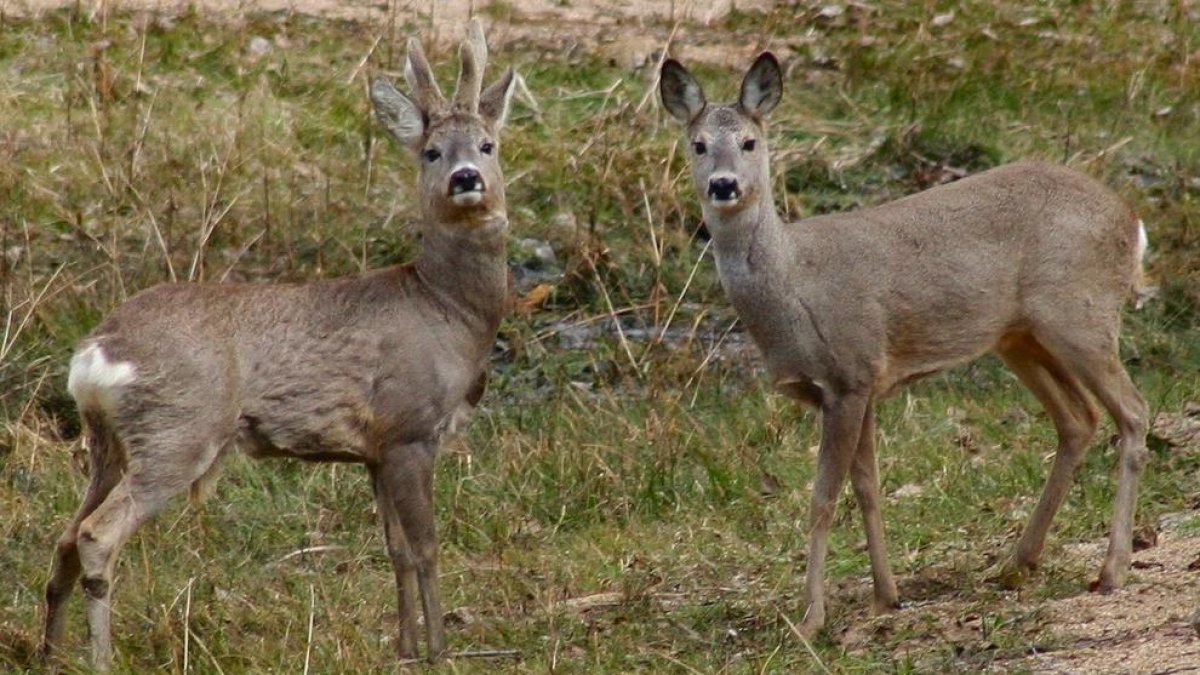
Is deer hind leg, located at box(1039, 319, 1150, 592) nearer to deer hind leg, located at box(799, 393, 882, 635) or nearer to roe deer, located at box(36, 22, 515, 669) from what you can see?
deer hind leg, located at box(799, 393, 882, 635)

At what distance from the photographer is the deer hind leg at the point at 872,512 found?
722cm

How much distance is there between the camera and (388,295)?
736 centimetres

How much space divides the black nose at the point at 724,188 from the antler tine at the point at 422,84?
973mm

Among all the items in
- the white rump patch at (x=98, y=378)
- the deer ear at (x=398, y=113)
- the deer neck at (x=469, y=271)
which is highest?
the deer ear at (x=398, y=113)

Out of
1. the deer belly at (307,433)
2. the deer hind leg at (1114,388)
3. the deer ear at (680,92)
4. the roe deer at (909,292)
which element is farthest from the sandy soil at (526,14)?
the deer belly at (307,433)

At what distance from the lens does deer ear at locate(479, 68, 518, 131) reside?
24.9 ft

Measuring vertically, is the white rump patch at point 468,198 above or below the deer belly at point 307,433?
above

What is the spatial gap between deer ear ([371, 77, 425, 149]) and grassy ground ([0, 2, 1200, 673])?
153 cm

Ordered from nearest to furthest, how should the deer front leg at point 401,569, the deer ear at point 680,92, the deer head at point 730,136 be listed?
the deer front leg at point 401,569, the deer head at point 730,136, the deer ear at point 680,92

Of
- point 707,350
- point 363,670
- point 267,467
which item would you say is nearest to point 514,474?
point 267,467

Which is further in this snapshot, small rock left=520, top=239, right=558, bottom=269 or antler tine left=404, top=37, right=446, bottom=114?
small rock left=520, top=239, right=558, bottom=269

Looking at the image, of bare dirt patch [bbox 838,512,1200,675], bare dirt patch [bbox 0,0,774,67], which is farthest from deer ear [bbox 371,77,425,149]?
bare dirt patch [bbox 0,0,774,67]

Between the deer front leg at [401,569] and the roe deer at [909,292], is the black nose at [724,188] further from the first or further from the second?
the deer front leg at [401,569]

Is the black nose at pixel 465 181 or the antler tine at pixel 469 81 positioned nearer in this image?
the black nose at pixel 465 181
